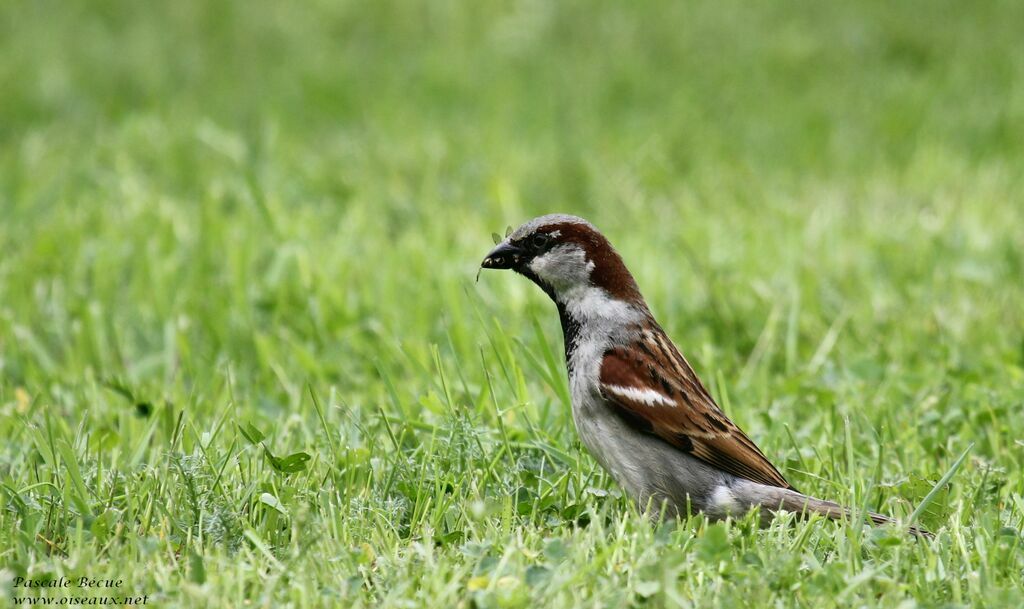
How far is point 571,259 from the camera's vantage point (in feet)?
12.7

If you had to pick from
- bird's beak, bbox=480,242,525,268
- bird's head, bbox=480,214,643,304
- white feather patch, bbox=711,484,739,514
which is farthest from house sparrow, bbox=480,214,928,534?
bird's beak, bbox=480,242,525,268

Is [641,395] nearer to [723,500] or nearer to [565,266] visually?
[723,500]

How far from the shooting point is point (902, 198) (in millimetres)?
7262

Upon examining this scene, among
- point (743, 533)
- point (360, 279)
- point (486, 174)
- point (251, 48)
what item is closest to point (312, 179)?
point (486, 174)

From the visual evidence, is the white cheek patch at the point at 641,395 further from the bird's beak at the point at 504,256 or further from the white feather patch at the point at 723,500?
the bird's beak at the point at 504,256

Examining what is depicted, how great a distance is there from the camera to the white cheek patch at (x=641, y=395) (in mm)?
3590

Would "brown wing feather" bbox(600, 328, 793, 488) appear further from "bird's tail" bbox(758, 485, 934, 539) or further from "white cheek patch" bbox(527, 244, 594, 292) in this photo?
"white cheek patch" bbox(527, 244, 594, 292)

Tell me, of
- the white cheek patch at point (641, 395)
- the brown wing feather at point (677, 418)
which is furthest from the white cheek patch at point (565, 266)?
the white cheek patch at point (641, 395)

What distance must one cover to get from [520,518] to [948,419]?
174cm

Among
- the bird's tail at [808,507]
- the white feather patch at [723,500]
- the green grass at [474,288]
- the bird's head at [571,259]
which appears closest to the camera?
the green grass at [474,288]

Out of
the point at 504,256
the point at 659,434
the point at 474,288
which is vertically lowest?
the point at 474,288

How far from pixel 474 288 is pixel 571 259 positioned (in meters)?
1.91

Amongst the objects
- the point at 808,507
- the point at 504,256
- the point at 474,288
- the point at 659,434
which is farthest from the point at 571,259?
the point at 474,288

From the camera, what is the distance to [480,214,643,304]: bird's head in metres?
3.86
